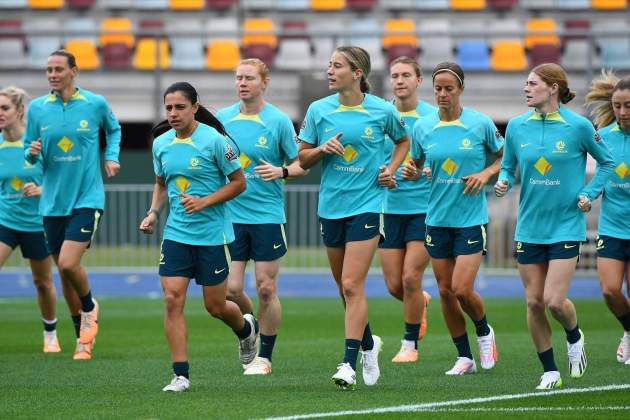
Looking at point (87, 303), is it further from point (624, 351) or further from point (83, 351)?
point (624, 351)

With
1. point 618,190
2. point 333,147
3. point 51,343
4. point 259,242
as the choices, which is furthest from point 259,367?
point 618,190

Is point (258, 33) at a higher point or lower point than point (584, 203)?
lower

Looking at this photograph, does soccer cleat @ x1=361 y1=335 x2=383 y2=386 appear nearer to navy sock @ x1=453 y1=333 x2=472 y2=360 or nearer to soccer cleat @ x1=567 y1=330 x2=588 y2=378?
navy sock @ x1=453 y1=333 x2=472 y2=360

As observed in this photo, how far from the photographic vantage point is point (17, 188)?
467 inches

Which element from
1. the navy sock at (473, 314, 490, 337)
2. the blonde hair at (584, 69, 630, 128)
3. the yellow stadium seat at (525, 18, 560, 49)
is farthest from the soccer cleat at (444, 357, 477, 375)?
the yellow stadium seat at (525, 18, 560, 49)

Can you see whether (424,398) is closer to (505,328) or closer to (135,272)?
(505,328)

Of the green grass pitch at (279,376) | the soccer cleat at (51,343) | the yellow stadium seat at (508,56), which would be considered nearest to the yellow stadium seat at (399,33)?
the yellow stadium seat at (508,56)

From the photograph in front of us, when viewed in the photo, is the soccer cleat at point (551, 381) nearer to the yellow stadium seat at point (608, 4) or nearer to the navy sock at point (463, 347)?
the navy sock at point (463, 347)

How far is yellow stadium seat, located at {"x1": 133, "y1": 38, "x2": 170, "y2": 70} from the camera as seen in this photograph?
2516cm

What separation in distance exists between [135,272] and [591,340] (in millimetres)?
9737

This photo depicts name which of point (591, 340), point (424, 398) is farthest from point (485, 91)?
point (424, 398)

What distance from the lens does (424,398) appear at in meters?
7.98

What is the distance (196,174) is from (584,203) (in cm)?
271

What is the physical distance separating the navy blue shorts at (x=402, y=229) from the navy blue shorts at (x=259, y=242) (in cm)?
133
